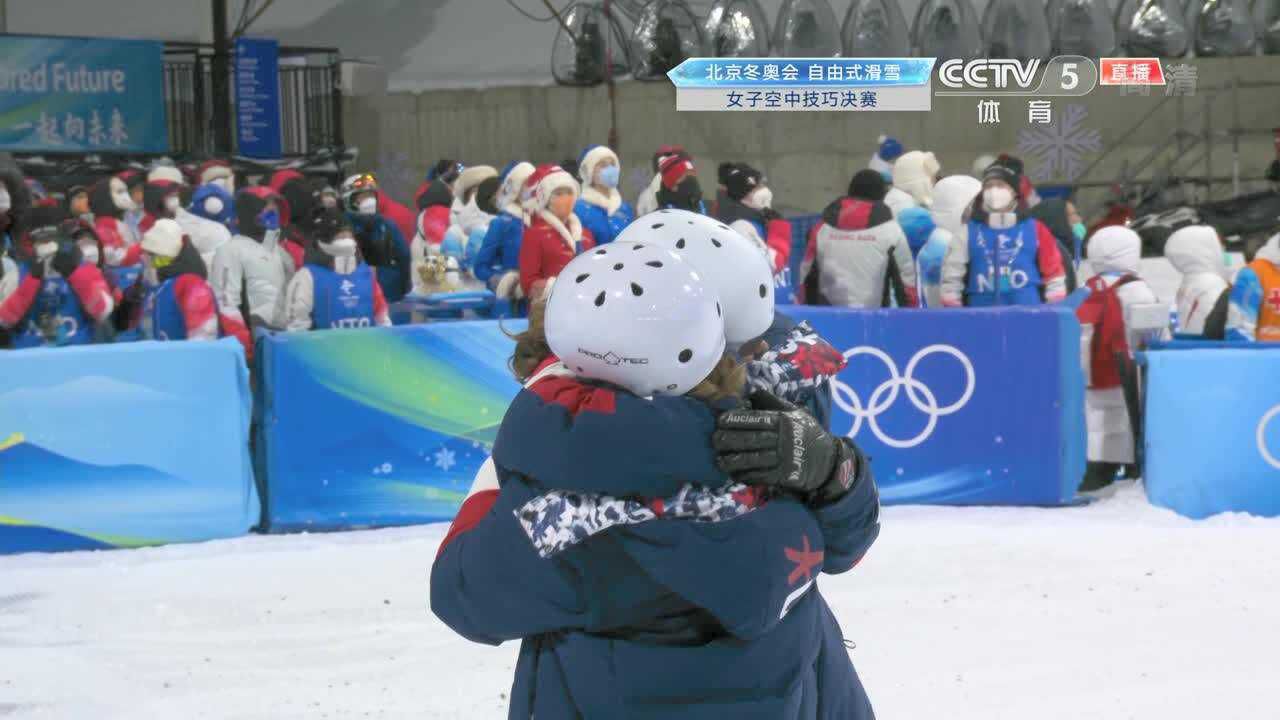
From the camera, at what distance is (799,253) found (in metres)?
15.5

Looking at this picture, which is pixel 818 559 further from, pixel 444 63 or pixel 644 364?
pixel 444 63

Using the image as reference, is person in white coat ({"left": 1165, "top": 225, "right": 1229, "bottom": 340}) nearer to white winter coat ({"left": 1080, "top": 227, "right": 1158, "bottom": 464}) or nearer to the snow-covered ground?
white winter coat ({"left": 1080, "top": 227, "right": 1158, "bottom": 464})

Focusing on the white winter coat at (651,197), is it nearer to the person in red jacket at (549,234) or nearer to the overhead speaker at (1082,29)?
the person in red jacket at (549,234)

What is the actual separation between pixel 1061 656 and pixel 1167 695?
48 centimetres

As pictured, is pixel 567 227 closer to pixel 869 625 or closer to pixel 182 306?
pixel 182 306

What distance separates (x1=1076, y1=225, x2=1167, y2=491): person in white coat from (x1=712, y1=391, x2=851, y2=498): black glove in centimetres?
619

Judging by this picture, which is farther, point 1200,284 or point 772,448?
point 1200,284

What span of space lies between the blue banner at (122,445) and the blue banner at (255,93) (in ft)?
41.5

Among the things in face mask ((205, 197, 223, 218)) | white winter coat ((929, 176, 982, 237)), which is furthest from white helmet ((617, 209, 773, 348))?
white winter coat ((929, 176, 982, 237))

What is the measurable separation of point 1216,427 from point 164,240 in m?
5.10

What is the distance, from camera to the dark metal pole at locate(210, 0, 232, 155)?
776 inches

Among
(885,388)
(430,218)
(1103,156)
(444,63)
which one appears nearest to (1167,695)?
(885,388)

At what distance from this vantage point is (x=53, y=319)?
335 inches

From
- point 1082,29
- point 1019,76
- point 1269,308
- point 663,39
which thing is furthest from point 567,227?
point 1082,29
